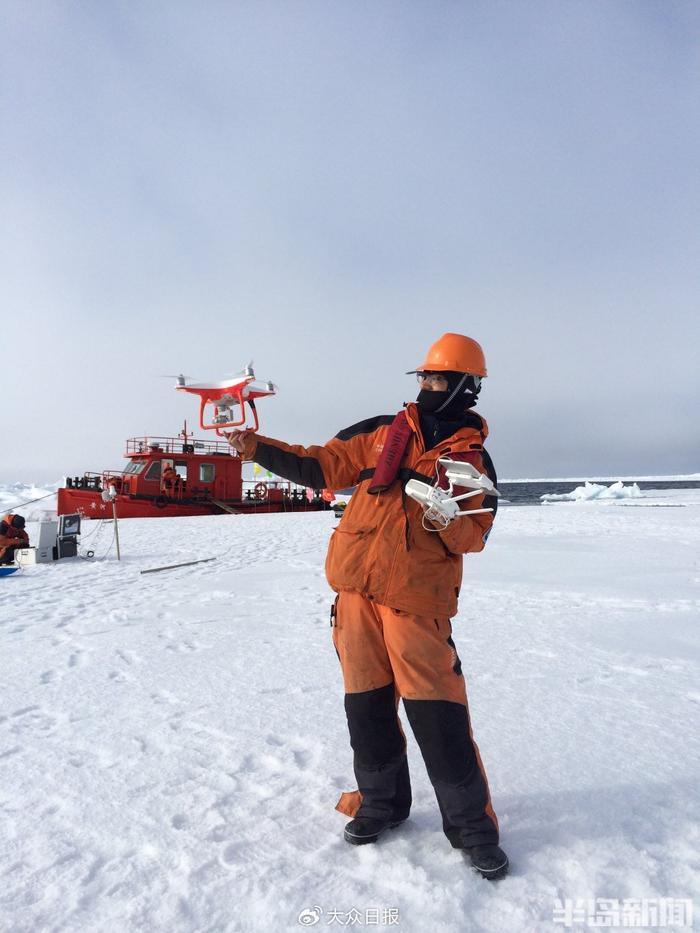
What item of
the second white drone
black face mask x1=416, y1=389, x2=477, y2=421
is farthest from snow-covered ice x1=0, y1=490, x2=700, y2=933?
black face mask x1=416, y1=389, x2=477, y2=421

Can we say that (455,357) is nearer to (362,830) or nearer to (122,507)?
(362,830)

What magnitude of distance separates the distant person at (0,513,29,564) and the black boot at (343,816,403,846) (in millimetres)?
8468

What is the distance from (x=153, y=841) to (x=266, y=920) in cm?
54

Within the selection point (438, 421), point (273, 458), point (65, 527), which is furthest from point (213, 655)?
point (65, 527)

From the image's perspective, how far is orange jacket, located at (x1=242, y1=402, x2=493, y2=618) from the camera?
184cm

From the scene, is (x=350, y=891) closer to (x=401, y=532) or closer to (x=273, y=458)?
(x=401, y=532)

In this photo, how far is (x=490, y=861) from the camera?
1.71 m

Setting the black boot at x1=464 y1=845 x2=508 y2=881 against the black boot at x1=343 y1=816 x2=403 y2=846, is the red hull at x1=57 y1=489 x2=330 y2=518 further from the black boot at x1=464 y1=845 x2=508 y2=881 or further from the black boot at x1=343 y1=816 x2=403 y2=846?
the black boot at x1=464 y1=845 x2=508 y2=881

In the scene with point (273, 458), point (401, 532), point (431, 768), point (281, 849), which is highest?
point (273, 458)

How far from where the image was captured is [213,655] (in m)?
3.95

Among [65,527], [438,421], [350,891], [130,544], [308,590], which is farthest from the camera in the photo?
[130,544]

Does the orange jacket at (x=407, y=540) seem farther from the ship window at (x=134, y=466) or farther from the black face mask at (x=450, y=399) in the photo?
the ship window at (x=134, y=466)

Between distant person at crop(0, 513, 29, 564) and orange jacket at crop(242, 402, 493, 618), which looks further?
distant person at crop(0, 513, 29, 564)

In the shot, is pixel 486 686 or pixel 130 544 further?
pixel 130 544
